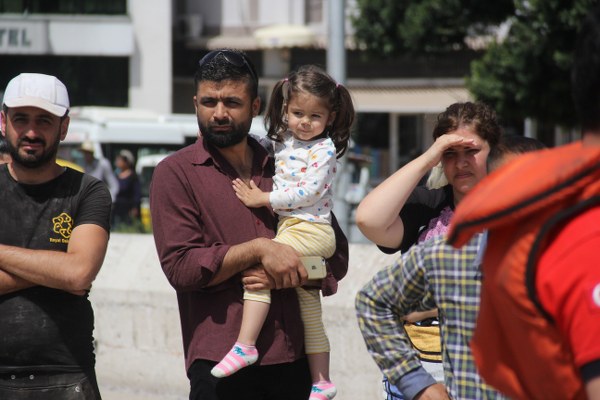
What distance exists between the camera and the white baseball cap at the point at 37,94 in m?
4.23

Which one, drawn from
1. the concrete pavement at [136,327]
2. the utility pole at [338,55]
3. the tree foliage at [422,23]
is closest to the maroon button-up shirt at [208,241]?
the concrete pavement at [136,327]

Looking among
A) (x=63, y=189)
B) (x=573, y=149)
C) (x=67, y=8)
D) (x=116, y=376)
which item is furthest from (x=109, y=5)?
(x=573, y=149)

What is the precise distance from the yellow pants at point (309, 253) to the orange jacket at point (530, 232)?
2100 mm

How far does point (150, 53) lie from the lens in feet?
102

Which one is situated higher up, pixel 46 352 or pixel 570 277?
pixel 570 277

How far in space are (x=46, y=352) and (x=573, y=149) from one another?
272 cm

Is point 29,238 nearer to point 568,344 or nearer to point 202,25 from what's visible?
point 568,344

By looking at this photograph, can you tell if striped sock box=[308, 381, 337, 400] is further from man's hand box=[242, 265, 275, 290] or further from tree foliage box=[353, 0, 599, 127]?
tree foliage box=[353, 0, 599, 127]

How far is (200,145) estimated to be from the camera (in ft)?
13.4

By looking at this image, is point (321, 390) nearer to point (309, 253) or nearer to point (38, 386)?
point (309, 253)

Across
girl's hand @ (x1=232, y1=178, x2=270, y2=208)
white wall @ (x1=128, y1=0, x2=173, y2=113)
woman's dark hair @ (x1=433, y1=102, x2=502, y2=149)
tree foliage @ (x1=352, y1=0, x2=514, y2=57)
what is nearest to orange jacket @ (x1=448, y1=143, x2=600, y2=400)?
woman's dark hair @ (x1=433, y1=102, x2=502, y2=149)

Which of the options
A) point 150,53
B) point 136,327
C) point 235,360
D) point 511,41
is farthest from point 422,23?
point 235,360

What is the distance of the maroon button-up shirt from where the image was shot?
12.6ft

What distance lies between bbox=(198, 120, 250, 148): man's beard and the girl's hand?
0.15 meters
